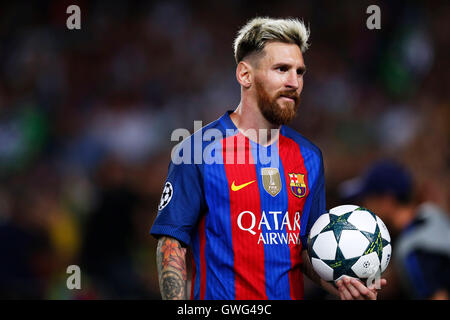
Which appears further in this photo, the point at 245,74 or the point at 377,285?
the point at 245,74

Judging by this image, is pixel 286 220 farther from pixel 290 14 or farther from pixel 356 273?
pixel 290 14

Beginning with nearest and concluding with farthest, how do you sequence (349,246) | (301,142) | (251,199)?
(349,246) < (251,199) < (301,142)

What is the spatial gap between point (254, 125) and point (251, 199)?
0.44m

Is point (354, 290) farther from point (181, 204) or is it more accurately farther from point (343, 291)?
point (181, 204)

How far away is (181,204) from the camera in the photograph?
3.03m

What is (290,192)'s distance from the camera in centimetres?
319

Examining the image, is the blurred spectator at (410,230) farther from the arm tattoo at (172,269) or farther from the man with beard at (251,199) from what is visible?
the arm tattoo at (172,269)

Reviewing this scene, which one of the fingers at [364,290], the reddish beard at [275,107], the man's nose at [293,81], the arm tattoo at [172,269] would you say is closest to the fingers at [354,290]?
the fingers at [364,290]

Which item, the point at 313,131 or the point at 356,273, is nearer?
the point at 356,273

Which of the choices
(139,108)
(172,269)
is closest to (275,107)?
(172,269)

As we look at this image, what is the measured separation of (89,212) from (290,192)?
524 centimetres

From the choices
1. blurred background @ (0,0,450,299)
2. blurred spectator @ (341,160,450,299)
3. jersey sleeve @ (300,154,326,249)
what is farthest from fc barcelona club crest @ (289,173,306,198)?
blurred background @ (0,0,450,299)

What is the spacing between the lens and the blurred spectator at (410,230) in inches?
189
